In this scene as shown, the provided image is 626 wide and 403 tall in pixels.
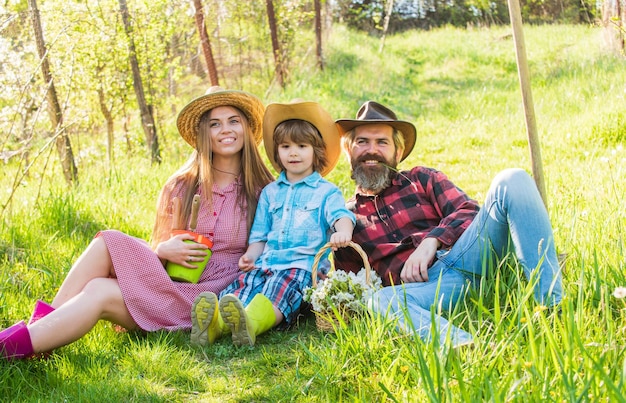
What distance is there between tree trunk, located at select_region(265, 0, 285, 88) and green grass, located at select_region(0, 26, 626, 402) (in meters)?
1.20

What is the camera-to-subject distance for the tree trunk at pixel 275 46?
10805mm

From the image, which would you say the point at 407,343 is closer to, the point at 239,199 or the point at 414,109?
the point at 239,199

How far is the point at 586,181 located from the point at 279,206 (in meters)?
2.41

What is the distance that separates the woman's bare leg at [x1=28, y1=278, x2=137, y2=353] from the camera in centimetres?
295

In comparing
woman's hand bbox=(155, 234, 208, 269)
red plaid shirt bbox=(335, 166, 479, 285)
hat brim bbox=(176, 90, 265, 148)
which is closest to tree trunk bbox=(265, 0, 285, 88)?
hat brim bbox=(176, 90, 265, 148)

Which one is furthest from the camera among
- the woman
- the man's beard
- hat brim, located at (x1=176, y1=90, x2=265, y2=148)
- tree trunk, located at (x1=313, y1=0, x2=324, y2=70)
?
tree trunk, located at (x1=313, y1=0, x2=324, y2=70)

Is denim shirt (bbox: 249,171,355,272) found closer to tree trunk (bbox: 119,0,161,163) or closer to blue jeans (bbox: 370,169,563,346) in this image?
blue jeans (bbox: 370,169,563,346)

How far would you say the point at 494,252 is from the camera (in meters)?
2.98

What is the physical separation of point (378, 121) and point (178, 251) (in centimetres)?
134

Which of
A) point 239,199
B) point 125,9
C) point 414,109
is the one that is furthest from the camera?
point 414,109

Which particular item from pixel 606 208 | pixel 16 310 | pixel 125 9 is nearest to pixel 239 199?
pixel 16 310

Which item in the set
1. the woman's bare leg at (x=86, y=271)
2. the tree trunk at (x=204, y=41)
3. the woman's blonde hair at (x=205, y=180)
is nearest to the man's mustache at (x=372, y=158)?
the woman's blonde hair at (x=205, y=180)

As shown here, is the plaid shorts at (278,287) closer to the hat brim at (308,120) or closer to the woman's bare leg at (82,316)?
the woman's bare leg at (82,316)

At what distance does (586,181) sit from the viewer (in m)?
4.68
